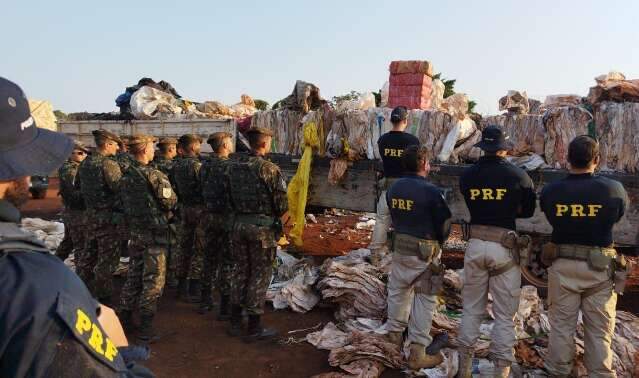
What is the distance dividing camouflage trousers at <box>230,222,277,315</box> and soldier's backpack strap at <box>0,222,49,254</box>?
3.98 meters

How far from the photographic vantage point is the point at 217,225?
5.96 metres

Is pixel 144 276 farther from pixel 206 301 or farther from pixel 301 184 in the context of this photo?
pixel 301 184

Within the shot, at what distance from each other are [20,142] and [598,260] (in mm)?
3987

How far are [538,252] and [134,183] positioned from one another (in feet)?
16.4

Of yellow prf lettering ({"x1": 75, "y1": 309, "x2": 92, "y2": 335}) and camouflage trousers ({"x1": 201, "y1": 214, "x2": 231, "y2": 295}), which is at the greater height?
yellow prf lettering ({"x1": 75, "y1": 309, "x2": 92, "y2": 335})


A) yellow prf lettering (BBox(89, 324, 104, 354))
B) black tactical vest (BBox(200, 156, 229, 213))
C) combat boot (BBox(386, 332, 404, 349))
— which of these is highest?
yellow prf lettering (BBox(89, 324, 104, 354))

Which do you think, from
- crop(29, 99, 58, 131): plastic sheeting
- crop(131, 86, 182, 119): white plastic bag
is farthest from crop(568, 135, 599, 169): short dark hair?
Result: crop(29, 99, 58, 131): plastic sheeting

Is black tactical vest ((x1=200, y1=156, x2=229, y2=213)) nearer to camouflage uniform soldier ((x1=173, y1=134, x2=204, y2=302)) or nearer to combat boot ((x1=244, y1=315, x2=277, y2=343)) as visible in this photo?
camouflage uniform soldier ((x1=173, y1=134, x2=204, y2=302))

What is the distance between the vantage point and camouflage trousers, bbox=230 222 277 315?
5.20 meters

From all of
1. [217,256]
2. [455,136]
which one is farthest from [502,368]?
[217,256]

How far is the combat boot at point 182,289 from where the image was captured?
6800mm

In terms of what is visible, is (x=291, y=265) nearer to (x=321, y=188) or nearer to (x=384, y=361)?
(x=321, y=188)

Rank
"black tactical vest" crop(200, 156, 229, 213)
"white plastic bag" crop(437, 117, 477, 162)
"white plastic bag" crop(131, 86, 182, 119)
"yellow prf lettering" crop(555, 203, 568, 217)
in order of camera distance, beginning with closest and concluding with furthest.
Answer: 1. "yellow prf lettering" crop(555, 203, 568, 217)
2. "black tactical vest" crop(200, 156, 229, 213)
3. "white plastic bag" crop(437, 117, 477, 162)
4. "white plastic bag" crop(131, 86, 182, 119)

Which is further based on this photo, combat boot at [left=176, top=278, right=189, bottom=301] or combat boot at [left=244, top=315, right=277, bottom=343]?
combat boot at [left=176, top=278, right=189, bottom=301]
